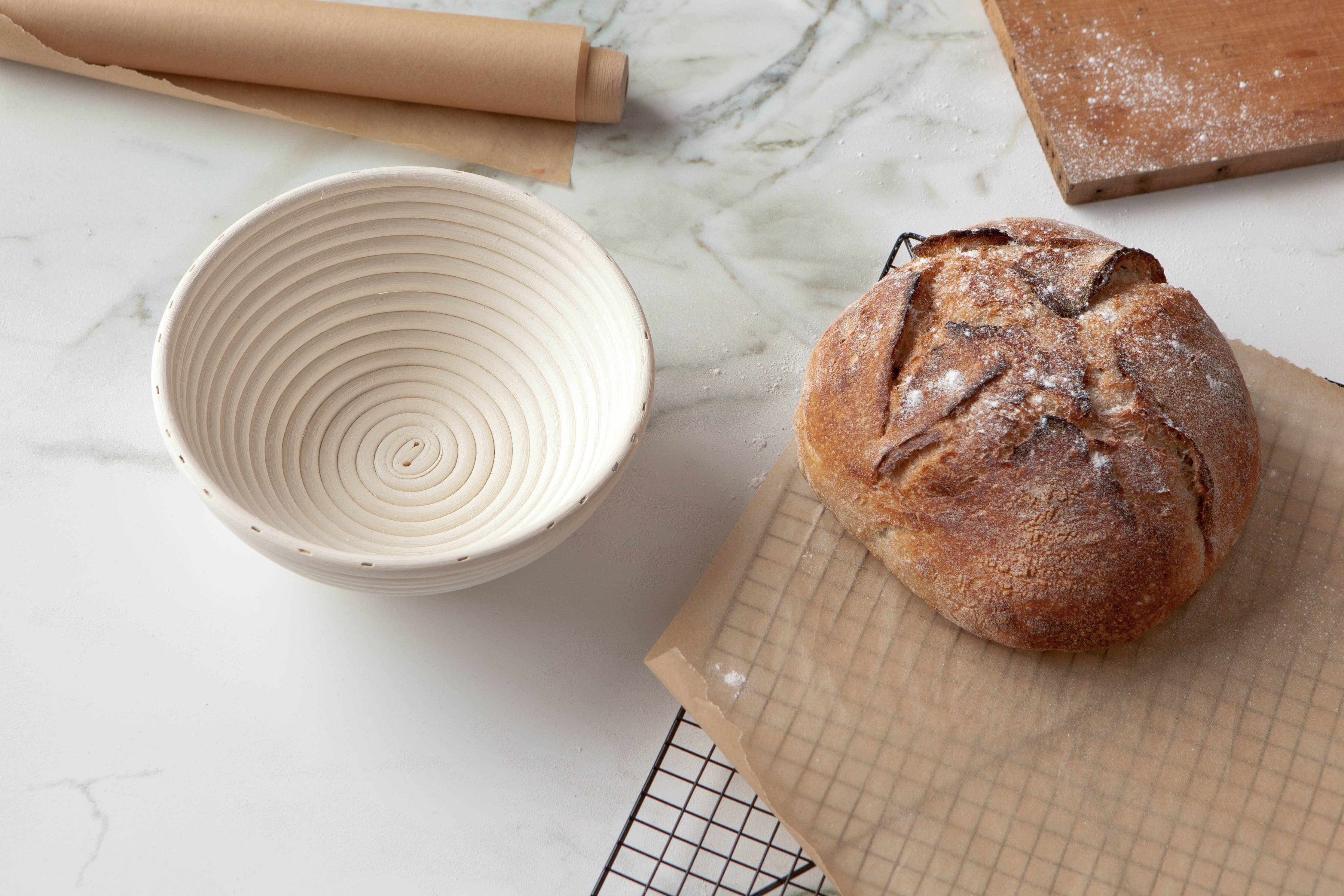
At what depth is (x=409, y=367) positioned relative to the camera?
40.3 inches

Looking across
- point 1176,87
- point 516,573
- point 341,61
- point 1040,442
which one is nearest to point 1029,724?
point 1040,442

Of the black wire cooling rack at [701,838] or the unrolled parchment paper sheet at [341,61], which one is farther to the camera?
the unrolled parchment paper sheet at [341,61]

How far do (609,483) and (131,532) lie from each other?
514 millimetres

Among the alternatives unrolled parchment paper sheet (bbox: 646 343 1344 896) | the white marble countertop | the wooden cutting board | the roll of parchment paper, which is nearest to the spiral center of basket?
the white marble countertop

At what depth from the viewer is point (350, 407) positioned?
100 centimetres

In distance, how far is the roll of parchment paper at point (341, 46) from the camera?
1.11 meters

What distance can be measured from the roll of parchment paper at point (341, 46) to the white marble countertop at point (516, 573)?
0.06 m

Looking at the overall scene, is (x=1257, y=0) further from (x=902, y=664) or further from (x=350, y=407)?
(x=350, y=407)

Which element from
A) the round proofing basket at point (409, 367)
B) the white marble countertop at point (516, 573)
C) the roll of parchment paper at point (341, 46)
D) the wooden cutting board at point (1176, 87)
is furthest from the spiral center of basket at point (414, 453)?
the wooden cutting board at point (1176, 87)

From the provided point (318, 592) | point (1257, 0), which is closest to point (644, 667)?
point (318, 592)

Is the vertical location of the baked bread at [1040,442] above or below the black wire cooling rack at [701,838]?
above

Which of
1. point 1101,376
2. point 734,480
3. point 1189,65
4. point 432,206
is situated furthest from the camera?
point 1189,65

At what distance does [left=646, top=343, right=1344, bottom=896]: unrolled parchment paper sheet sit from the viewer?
0.82 meters

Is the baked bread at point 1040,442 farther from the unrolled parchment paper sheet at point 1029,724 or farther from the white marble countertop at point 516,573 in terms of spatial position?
the white marble countertop at point 516,573
